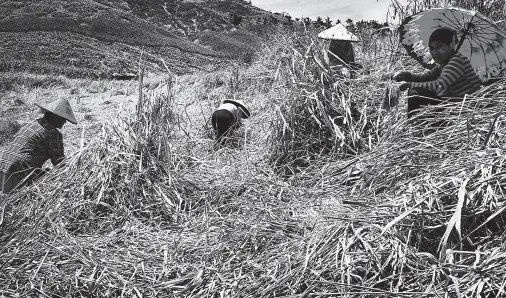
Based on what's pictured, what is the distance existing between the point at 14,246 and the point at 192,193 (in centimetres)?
121

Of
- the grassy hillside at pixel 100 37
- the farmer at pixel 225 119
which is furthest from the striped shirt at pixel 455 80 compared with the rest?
the grassy hillside at pixel 100 37

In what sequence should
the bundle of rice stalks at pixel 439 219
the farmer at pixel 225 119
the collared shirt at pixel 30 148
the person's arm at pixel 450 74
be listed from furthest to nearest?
the farmer at pixel 225 119 → the collared shirt at pixel 30 148 → the person's arm at pixel 450 74 → the bundle of rice stalks at pixel 439 219

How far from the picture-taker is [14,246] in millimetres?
2648

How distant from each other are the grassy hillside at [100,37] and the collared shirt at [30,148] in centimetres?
1009

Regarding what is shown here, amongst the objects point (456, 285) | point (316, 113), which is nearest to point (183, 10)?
point (316, 113)

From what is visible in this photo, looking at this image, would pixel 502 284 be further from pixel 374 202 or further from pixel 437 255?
pixel 374 202

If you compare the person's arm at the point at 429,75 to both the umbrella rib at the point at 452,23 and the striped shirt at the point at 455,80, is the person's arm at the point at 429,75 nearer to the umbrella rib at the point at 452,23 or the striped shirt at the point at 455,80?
the striped shirt at the point at 455,80

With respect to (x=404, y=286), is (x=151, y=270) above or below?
below

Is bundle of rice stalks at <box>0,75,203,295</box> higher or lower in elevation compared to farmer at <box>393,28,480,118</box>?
lower

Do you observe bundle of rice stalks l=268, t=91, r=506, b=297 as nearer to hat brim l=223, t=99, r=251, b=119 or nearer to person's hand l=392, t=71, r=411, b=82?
person's hand l=392, t=71, r=411, b=82

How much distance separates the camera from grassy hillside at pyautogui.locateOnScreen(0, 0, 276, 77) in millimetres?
18109

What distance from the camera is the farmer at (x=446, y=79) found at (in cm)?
297

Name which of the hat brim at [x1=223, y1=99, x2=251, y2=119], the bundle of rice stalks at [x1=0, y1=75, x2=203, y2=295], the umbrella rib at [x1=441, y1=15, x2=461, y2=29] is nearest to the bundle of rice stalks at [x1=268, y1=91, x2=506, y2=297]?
the umbrella rib at [x1=441, y1=15, x2=461, y2=29]

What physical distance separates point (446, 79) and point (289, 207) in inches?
53.3
